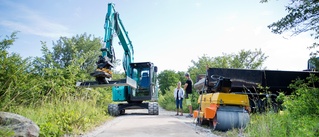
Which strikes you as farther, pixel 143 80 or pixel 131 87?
pixel 143 80

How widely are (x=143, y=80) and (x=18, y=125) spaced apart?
33.7 feet

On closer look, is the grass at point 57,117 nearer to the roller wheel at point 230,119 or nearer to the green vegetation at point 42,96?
the green vegetation at point 42,96

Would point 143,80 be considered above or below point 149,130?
above

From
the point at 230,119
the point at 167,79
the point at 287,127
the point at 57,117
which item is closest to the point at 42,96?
the point at 57,117

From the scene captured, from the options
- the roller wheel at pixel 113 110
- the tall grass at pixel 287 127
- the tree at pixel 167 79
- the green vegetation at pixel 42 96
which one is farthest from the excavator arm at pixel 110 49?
the tree at pixel 167 79

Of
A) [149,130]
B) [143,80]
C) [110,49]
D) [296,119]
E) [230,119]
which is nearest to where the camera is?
[296,119]

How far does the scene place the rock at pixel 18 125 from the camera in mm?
4289

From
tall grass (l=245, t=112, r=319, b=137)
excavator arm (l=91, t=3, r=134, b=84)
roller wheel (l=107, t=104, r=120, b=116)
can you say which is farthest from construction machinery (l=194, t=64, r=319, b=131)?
roller wheel (l=107, t=104, r=120, b=116)

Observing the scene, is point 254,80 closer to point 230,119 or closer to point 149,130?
point 230,119

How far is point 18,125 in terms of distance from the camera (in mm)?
4426

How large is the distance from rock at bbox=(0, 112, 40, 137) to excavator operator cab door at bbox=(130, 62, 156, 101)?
940 cm

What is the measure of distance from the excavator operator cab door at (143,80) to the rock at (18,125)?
9405 mm

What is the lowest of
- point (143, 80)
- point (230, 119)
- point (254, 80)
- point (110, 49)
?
point (230, 119)

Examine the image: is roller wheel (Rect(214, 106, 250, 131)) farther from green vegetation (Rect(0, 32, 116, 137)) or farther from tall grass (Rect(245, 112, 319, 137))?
green vegetation (Rect(0, 32, 116, 137))
